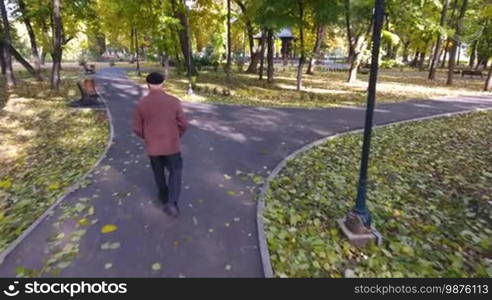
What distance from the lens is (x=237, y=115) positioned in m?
10.3

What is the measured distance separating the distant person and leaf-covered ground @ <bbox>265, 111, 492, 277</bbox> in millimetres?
1565

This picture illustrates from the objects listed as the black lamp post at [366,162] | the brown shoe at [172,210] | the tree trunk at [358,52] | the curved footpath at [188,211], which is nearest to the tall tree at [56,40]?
the curved footpath at [188,211]

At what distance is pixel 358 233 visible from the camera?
12.5 feet

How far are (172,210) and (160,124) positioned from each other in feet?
3.97

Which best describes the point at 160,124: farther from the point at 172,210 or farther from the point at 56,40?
the point at 56,40

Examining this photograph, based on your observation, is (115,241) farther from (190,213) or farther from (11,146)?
(11,146)

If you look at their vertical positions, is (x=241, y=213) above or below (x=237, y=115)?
below

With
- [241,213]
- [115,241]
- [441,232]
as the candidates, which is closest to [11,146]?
[115,241]

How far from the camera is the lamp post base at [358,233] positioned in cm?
378

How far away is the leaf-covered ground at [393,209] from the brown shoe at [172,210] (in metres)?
1.25

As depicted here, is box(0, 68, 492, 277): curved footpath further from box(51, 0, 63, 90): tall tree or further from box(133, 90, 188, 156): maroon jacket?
box(51, 0, 63, 90): tall tree

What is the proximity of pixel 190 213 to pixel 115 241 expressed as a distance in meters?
1.02

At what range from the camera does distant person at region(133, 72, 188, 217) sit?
12.2 feet

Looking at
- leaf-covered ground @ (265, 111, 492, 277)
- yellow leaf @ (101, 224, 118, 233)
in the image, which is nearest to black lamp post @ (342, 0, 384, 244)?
leaf-covered ground @ (265, 111, 492, 277)
